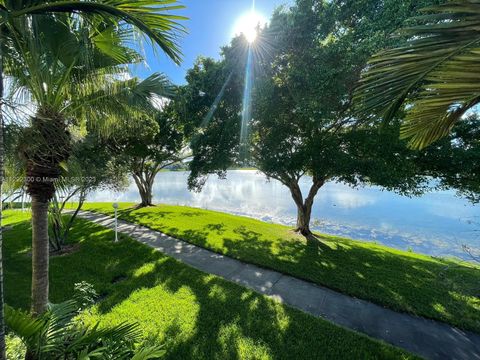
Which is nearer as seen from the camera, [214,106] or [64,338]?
[64,338]

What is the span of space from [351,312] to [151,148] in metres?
13.1

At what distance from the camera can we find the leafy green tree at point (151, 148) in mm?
9922

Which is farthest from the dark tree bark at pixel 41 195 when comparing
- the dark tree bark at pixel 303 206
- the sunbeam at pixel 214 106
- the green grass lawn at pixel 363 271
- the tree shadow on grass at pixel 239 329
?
the dark tree bark at pixel 303 206

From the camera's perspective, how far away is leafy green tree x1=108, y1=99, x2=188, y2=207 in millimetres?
9922

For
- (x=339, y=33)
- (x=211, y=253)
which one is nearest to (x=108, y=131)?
(x=211, y=253)

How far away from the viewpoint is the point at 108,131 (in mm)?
4191

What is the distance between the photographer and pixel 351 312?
421 centimetres

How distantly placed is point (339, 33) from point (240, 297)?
7.30m

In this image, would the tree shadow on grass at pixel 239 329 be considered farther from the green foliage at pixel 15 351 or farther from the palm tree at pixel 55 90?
the palm tree at pixel 55 90

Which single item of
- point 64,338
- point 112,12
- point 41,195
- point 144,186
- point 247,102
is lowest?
point 64,338

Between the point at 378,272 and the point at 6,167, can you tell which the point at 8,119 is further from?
the point at 378,272

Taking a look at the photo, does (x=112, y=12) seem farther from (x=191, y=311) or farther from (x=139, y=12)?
(x=191, y=311)

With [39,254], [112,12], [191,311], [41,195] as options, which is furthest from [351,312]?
[112,12]

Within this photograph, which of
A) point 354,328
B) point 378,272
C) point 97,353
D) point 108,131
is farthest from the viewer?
point 378,272
